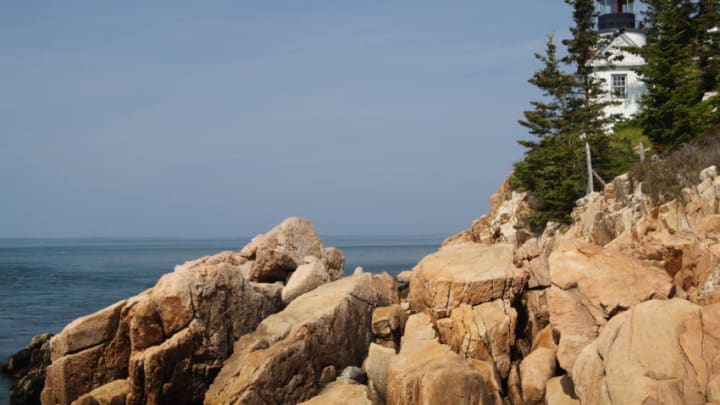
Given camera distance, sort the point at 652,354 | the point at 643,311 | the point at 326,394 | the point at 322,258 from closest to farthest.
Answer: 1. the point at 652,354
2. the point at 643,311
3. the point at 326,394
4. the point at 322,258

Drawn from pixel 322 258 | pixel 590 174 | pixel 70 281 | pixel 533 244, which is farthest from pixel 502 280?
pixel 70 281

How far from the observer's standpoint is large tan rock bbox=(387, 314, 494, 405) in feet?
44.7

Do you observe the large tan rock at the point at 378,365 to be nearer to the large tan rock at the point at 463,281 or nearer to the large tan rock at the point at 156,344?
the large tan rock at the point at 463,281

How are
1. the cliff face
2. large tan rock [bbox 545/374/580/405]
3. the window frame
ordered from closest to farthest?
1. the cliff face
2. large tan rock [bbox 545/374/580/405]
3. the window frame

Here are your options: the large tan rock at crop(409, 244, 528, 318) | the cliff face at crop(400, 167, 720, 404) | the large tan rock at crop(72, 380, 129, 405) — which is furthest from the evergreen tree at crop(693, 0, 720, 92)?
the large tan rock at crop(72, 380, 129, 405)

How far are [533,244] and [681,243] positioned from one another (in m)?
3.76

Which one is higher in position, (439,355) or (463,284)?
(463,284)

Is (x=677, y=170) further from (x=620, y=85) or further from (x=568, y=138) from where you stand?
(x=620, y=85)

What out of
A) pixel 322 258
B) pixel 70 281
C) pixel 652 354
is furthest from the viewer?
pixel 70 281

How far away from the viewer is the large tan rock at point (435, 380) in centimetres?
1363

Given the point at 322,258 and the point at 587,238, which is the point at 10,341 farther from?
the point at 587,238

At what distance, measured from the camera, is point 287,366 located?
1648cm

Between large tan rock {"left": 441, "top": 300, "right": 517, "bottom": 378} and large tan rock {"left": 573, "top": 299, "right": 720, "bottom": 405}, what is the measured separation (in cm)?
311

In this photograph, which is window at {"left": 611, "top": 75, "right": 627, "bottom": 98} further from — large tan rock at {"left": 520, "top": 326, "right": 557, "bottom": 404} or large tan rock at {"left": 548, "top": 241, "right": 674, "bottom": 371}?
large tan rock at {"left": 520, "top": 326, "right": 557, "bottom": 404}
